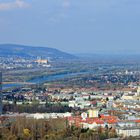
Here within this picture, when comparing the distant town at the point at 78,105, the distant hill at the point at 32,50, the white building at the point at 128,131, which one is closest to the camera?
the distant town at the point at 78,105

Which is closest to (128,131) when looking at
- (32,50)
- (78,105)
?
(78,105)

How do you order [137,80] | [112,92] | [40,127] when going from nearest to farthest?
[40,127], [112,92], [137,80]

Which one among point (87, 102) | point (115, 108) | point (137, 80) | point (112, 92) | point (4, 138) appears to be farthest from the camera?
point (137, 80)

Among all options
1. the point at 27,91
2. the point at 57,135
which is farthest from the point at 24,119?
the point at 27,91

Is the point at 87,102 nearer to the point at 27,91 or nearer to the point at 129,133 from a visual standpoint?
the point at 27,91

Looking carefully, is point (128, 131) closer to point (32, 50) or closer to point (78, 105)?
point (78, 105)

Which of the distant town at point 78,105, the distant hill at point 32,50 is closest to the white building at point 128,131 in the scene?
the distant town at point 78,105

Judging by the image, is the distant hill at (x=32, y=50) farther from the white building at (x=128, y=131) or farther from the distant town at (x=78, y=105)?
the white building at (x=128, y=131)

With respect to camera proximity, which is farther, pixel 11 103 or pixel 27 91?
pixel 27 91

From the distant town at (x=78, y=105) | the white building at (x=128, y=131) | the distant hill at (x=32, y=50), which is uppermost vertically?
the distant hill at (x=32, y=50)
